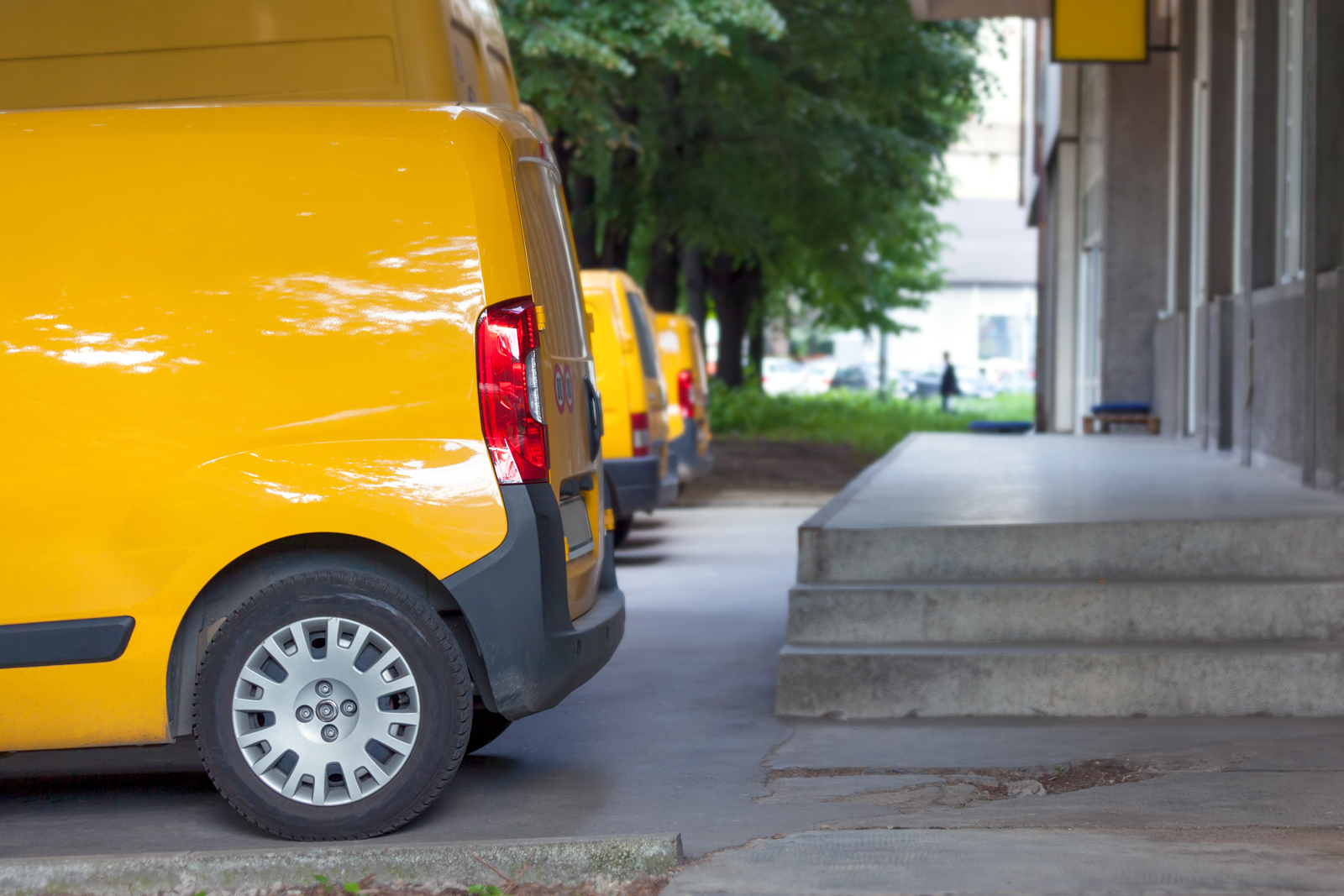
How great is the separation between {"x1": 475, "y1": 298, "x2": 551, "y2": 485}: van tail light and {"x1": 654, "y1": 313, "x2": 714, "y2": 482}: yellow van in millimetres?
10929

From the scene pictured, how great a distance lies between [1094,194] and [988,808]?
18.5m

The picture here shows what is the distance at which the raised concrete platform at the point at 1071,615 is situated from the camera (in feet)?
20.6

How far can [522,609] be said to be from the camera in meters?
4.64

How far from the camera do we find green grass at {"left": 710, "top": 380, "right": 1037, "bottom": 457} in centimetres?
3059

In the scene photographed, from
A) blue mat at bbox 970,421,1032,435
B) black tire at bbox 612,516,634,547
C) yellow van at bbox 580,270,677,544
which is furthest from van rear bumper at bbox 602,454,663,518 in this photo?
blue mat at bbox 970,421,1032,435

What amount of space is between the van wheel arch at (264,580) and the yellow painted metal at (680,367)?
11.2m

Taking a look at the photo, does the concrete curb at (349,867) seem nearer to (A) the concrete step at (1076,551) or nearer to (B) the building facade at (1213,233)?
(A) the concrete step at (1076,551)

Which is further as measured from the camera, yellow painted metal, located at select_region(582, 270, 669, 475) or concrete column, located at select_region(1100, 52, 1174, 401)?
concrete column, located at select_region(1100, 52, 1174, 401)

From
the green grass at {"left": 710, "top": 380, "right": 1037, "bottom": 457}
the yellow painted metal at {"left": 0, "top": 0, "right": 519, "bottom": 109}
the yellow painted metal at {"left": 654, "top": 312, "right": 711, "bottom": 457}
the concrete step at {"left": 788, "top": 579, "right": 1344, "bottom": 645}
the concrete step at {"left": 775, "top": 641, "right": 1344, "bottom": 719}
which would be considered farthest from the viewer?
the green grass at {"left": 710, "top": 380, "right": 1037, "bottom": 457}

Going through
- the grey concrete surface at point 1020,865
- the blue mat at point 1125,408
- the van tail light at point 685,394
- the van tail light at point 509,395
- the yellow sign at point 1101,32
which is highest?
the yellow sign at point 1101,32

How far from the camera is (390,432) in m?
4.58

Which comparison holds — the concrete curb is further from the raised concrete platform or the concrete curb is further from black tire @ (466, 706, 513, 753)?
the raised concrete platform

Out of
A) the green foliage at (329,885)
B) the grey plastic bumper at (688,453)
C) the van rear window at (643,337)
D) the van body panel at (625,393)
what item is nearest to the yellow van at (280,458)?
the green foliage at (329,885)

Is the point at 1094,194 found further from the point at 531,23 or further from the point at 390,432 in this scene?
the point at 390,432
